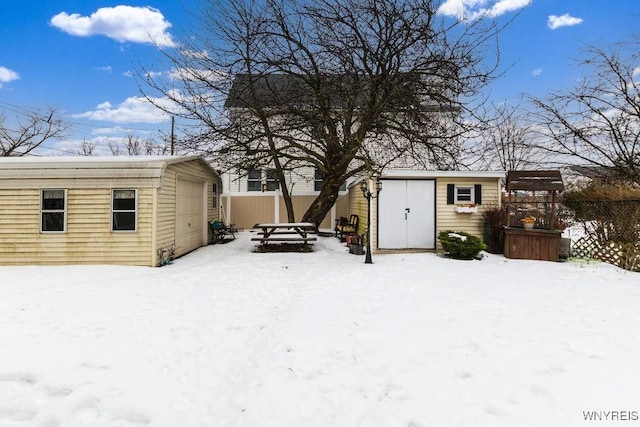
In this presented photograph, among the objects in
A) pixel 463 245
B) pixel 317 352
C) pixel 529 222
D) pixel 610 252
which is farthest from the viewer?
pixel 529 222

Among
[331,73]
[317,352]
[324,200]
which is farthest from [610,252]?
[331,73]

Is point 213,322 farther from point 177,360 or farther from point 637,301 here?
point 637,301

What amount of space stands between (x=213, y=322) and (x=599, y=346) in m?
4.74

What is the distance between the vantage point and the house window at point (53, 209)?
833cm

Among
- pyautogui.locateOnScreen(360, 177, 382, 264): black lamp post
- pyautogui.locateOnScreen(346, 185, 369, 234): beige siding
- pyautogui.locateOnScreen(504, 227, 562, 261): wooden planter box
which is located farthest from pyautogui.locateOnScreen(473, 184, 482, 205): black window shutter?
pyautogui.locateOnScreen(346, 185, 369, 234): beige siding

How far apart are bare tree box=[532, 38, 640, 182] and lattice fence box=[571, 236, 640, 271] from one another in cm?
425

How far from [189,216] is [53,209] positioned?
3.61m

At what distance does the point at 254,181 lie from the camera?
58.7 ft

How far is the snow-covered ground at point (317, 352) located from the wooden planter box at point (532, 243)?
261 centimetres

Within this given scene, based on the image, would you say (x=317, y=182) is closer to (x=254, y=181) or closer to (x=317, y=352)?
(x=254, y=181)

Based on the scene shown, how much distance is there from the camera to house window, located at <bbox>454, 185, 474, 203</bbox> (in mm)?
10836

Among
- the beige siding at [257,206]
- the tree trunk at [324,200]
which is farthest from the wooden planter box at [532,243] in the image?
the beige siding at [257,206]

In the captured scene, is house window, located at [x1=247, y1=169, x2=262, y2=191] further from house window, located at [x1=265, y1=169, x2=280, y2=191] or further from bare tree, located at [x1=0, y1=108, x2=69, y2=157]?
bare tree, located at [x1=0, y1=108, x2=69, y2=157]

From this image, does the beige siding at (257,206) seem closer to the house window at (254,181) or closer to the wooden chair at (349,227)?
the house window at (254,181)
